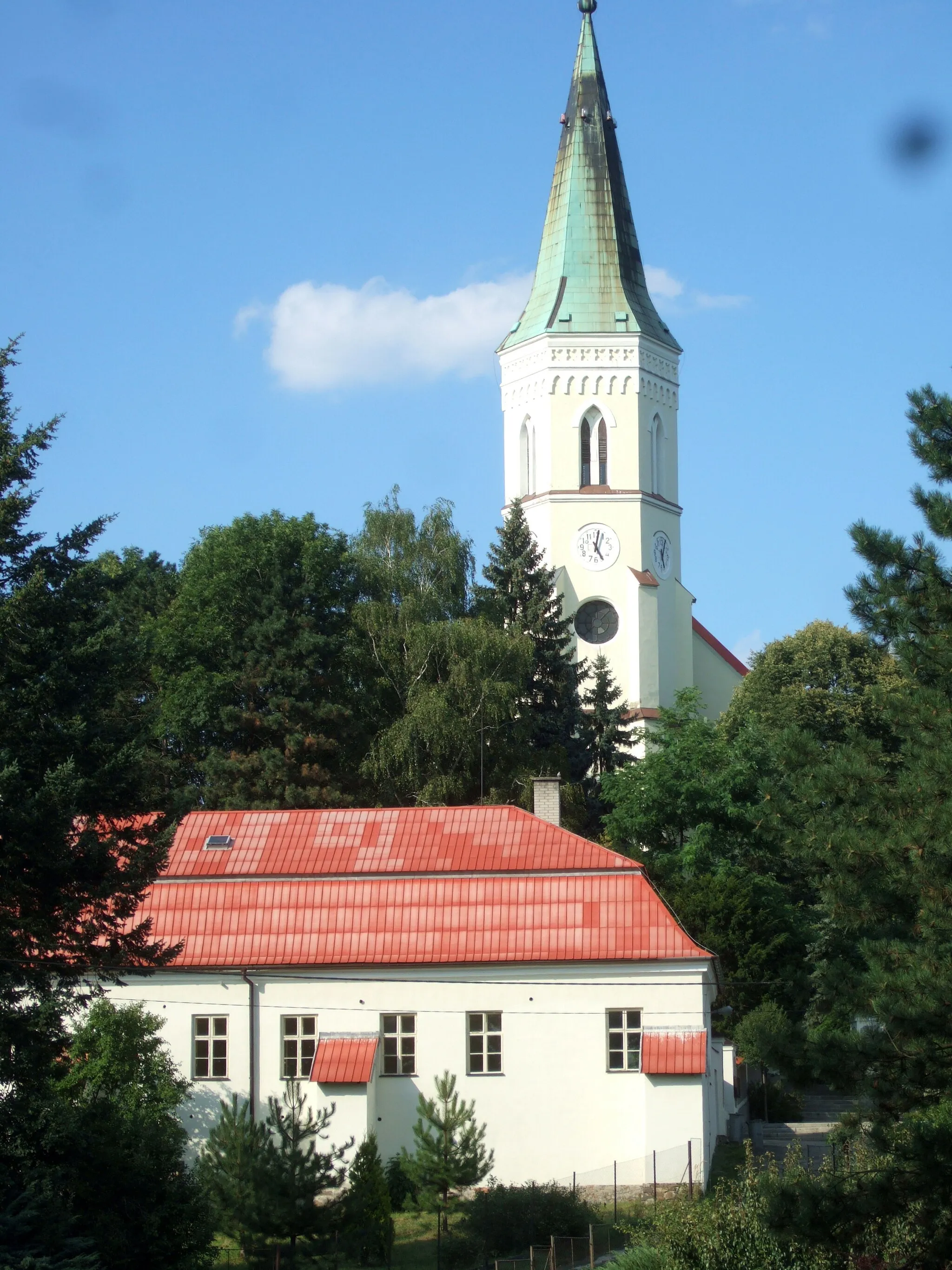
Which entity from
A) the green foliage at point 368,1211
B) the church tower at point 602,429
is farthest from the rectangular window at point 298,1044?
the church tower at point 602,429

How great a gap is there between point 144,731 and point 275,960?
8.26 m

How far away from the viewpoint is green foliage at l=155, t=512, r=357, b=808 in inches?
1767

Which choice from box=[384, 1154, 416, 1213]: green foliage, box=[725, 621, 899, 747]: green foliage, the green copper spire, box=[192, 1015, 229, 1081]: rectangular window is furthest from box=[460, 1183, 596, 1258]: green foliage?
the green copper spire

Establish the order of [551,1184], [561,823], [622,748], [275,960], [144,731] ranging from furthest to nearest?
[622,748] < [561,823] < [275,960] < [551,1184] < [144,731]

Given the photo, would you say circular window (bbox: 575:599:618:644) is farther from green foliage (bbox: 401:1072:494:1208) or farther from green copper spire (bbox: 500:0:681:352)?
green foliage (bbox: 401:1072:494:1208)

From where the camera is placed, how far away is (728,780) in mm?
44875

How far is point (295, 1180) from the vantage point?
70.7ft

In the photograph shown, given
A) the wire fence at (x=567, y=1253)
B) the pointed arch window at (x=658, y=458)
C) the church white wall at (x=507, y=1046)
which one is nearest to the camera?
the wire fence at (x=567, y=1253)

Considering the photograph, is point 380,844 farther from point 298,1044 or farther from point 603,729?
point 603,729

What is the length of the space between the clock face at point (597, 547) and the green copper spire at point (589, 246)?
7320mm

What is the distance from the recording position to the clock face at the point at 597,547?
60219 mm

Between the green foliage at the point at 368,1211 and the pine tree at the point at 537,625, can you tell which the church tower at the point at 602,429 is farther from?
the green foliage at the point at 368,1211

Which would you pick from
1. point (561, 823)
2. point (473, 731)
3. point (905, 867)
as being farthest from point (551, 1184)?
point (473, 731)

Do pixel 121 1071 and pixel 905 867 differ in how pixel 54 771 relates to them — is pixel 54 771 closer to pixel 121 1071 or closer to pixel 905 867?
pixel 121 1071
